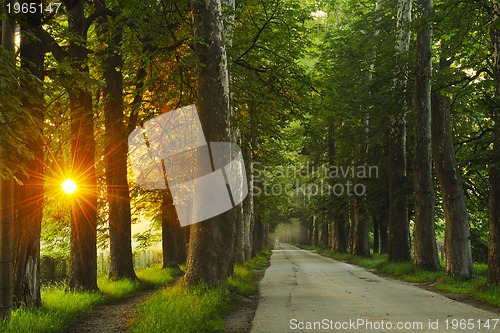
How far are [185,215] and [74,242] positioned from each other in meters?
9.27

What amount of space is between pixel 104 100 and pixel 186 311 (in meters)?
8.71

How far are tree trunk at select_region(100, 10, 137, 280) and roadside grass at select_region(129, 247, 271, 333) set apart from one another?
4.88m

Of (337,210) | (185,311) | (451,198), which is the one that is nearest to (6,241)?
(185,311)

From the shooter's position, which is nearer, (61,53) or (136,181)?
(61,53)

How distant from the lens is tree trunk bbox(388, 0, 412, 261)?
2262cm

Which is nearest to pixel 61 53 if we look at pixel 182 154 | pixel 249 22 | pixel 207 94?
pixel 207 94

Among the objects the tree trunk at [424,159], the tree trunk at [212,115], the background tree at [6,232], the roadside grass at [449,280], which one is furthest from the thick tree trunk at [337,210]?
the background tree at [6,232]

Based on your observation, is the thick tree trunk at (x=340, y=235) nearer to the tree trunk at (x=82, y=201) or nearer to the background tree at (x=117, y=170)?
the background tree at (x=117, y=170)

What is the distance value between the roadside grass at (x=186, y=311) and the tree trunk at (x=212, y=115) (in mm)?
582

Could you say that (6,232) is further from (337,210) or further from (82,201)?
(337,210)

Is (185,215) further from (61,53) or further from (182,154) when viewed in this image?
(61,53)

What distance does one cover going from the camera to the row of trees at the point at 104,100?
7.66m

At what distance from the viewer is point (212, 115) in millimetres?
11883

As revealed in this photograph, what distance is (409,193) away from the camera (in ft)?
76.4
